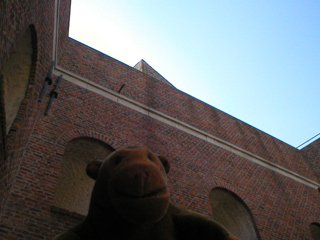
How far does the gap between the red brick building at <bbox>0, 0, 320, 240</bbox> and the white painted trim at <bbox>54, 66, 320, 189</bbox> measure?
33mm

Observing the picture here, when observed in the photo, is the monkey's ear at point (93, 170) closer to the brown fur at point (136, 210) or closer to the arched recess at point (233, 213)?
the brown fur at point (136, 210)

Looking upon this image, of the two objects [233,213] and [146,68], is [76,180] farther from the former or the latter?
[146,68]

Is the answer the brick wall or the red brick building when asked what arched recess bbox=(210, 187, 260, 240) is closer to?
the red brick building

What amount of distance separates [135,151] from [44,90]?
395 cm

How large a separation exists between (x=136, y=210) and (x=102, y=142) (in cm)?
449

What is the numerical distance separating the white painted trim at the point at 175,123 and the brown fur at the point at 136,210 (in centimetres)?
512

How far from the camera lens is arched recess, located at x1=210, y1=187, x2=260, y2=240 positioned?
755cm

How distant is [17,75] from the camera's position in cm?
514

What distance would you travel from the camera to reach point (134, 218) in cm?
215

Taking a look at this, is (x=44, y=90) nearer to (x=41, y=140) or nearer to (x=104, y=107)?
(x=41, y=140)

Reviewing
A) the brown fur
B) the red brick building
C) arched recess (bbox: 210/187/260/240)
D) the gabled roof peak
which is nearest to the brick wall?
the red brick building

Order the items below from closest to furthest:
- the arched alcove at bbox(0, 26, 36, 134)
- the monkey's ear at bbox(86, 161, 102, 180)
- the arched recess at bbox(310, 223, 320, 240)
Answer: the monkey's ear at bbox(86, 161, 102, 180), the arched alcove at bbox(0, 26, 36, 134), the arched recess at bbox(310, 223, 320, 240)

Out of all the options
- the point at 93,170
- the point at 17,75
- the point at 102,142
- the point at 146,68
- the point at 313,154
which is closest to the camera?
the point at 93,170

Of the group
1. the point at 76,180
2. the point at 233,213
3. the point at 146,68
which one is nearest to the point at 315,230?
the point at 233,213
